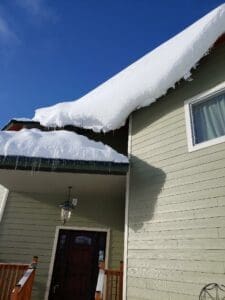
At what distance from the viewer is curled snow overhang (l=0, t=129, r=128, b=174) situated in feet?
14.5

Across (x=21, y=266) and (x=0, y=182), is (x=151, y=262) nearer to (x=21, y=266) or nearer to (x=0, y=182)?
(x=21, y=266)

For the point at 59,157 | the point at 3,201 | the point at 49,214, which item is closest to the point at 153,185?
the point at 59,157

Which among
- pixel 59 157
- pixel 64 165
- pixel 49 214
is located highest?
pixel 59 157

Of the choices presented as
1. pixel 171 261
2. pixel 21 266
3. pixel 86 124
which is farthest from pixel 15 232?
pixel 171 261

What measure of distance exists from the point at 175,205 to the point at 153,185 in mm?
582

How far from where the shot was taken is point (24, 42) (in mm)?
6895

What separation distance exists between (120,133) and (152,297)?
12.3 ft

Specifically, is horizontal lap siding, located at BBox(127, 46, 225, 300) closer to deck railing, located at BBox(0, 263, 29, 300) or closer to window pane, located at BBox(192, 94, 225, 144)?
window pane, located at BBox(192, 94, 225, 144)

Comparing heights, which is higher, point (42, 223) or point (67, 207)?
point (67, 207)

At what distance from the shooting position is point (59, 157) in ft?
14.8

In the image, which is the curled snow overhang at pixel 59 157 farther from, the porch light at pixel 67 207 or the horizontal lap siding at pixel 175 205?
the porch light at pixel 67 207

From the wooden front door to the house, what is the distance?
48 millimetres

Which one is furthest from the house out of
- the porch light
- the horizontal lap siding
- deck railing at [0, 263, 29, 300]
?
deck railing at [0, 263, 29, 300]

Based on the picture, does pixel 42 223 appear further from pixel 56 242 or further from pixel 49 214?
pixel 56 242
